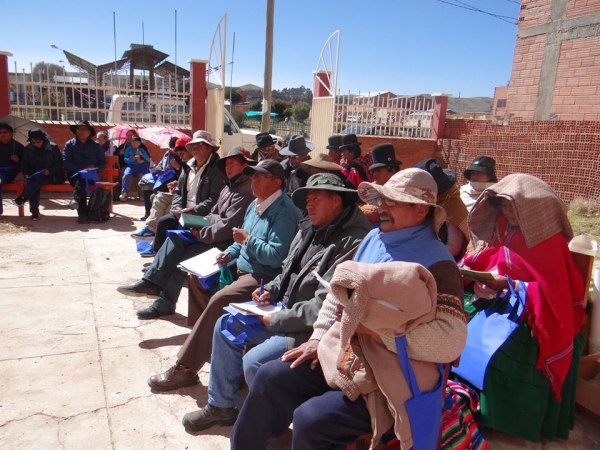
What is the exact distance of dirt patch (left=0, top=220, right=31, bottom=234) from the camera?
6873 mm

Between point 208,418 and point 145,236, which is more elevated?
point 145,236

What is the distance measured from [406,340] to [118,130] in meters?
9.62

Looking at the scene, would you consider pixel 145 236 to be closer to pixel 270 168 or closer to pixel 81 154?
pixel 270 168

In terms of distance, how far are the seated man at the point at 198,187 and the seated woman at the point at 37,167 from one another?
370 cm

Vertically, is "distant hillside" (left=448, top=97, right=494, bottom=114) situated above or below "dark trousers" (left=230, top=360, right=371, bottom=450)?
above

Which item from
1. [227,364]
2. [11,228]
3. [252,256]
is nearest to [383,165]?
[252,256]

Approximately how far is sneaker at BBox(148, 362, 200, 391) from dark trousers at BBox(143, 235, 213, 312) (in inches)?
45.7

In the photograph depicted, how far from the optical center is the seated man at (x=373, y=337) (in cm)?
196

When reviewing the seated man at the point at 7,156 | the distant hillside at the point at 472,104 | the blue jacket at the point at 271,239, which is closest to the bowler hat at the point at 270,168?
the blue jacket at the point at 271,239

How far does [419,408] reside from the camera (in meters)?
1.93

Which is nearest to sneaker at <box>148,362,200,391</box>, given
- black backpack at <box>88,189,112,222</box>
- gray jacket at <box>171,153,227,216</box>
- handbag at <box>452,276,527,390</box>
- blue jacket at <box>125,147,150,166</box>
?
handbag at <box>452,276,527,390</box>

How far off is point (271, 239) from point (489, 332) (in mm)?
1534

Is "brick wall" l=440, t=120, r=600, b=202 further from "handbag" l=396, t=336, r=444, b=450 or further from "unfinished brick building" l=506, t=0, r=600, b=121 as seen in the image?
"handbag" l=396, t=336, r=444, b=450

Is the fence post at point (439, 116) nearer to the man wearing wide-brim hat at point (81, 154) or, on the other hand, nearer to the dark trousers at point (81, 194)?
the man wearing wide-brim hat at point (81, 154)
